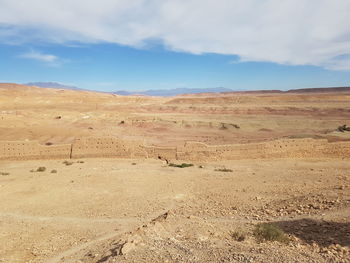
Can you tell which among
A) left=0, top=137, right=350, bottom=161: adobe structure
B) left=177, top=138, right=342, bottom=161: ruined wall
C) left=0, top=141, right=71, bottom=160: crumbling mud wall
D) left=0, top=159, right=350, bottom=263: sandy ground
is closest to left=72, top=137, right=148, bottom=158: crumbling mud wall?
left=0, top=137, right=350, bottom=161: adobe structure

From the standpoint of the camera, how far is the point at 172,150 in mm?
20219

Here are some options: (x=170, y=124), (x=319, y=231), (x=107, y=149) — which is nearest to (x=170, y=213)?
(x=319, y=231)

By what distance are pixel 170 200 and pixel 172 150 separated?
28.4 ft

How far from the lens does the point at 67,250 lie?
7953mm

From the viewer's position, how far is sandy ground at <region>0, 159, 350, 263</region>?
6312 millimetres

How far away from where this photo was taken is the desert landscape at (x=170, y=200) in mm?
6586

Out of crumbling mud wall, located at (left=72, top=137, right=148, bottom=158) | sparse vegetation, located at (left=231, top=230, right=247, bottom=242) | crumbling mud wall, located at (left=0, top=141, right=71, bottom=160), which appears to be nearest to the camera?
sparse vegetation, located at (left=231, top=230, right=247, bottom=242)

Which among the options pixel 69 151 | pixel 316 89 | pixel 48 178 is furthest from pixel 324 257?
pixel 316 89

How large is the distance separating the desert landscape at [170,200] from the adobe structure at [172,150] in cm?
6

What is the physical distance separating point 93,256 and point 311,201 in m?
6.46

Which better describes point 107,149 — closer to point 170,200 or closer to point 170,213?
point 170,200

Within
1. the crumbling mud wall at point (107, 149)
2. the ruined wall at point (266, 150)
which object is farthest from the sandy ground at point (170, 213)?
the crumbling mud wall at point (107, 149)

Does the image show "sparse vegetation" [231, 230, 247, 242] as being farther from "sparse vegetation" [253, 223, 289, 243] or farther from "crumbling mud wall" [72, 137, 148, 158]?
"crumbling mud wall" [72, 137, 148, 158]

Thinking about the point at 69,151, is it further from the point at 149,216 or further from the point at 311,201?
the point at 311,201
